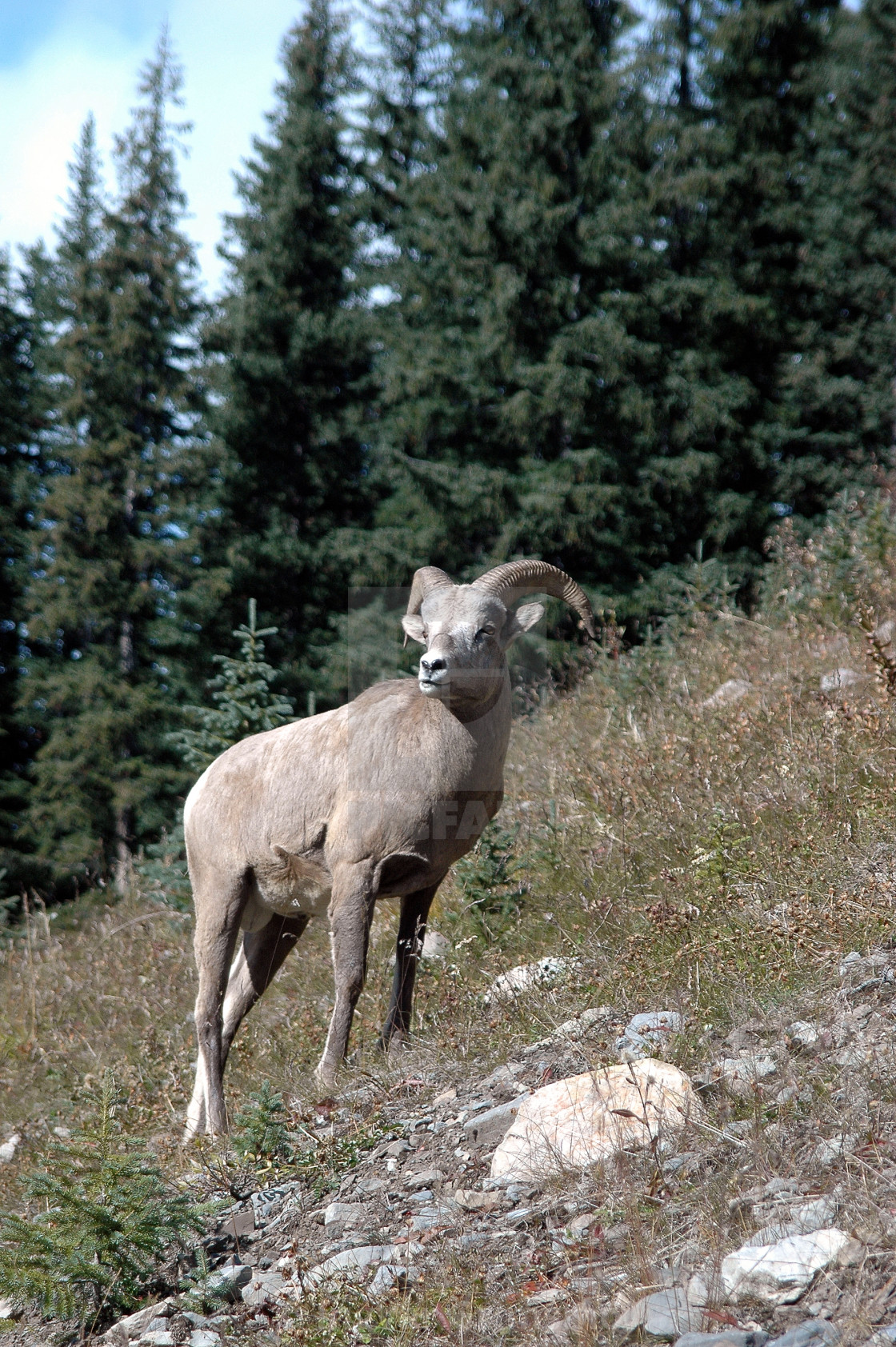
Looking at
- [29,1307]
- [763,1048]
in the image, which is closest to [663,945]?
[763,1048]

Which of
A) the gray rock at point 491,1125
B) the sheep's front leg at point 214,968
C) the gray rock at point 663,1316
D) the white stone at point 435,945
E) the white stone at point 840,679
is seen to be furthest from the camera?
the white stone at point 840,679

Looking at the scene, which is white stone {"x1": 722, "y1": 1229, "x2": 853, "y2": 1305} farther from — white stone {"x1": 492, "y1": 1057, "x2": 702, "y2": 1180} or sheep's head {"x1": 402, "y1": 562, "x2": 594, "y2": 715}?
sheep's head {"x1": 402, "y1": 562, "x2": 594, "y2": 715}

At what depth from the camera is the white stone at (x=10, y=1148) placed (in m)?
6.55

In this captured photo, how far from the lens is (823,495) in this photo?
18578 mm

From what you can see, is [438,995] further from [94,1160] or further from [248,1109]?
[94,1160]

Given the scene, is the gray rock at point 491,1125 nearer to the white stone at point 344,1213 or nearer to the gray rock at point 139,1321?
the white stone at point 344,1213

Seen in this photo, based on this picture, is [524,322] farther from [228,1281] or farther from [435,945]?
[228,1281]

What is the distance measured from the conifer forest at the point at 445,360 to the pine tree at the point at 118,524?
3.4 inches

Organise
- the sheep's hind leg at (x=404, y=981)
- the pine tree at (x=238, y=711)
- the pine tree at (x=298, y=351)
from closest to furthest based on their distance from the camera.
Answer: the sheep's hind leg at (x=404, y=981)
the pine tree at (x=238, y=711)
the pine tree at (x=298, y=351)

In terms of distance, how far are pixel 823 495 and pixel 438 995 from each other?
599 inches

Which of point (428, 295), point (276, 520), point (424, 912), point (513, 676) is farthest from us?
point (276, 520)

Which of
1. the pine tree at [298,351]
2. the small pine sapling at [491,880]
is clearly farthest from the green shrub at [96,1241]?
the pine tree at [298,351]

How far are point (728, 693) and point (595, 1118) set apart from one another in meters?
5.35

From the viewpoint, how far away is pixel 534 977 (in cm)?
512
